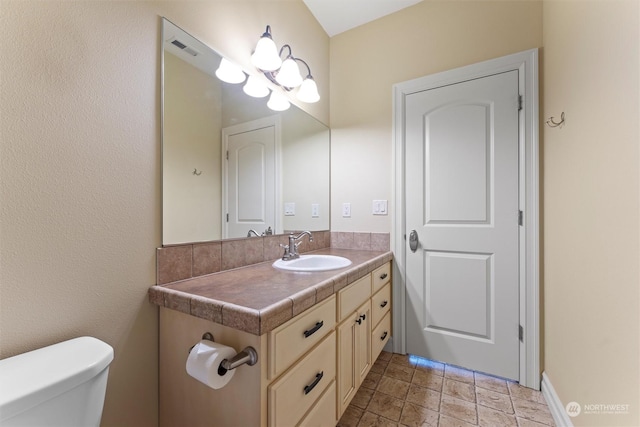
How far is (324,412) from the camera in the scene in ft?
3.45

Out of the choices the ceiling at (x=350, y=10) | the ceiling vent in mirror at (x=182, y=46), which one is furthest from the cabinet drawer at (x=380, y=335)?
the ceiling at (x=350, y=10)

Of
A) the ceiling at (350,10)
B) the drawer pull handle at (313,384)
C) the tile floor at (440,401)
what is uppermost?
the ceiling at (350,10)

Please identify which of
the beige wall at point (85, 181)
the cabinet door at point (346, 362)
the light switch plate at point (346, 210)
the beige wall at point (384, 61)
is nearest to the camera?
the beige wall at point (85, 181)

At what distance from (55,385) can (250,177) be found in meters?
1.12

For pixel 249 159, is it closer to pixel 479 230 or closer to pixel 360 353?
pixel 360 353

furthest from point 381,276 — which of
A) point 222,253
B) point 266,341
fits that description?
point 266,341

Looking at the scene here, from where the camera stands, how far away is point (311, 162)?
2.04m

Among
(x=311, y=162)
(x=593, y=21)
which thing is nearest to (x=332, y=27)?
(x=311, y=162)

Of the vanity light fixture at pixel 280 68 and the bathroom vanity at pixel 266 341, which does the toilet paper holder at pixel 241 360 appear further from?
the vanity light fixture at pixel 280 68

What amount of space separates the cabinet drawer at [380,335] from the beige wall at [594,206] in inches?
35.1

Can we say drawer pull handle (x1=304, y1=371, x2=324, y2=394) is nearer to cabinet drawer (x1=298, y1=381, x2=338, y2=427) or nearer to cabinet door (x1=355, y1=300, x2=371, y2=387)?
cabinet drawer (x1=298, y1=381, x2=338, y2=427)

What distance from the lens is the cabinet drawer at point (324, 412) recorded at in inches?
37.8

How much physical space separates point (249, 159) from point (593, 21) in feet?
5.20

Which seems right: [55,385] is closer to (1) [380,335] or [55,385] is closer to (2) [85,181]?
(2) [85,181]
